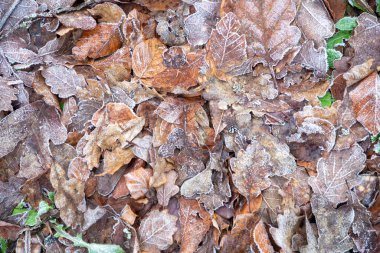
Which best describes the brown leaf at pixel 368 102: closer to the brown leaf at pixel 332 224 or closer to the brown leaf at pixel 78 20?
the brown leaf at pixel 332 224

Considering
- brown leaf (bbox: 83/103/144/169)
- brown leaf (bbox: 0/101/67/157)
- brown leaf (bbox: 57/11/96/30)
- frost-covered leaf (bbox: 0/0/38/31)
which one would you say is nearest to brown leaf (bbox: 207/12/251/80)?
brown leaf (bbox: 83/103/144/169)

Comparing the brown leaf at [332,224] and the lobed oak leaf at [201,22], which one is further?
the lobed oak leaf at [201,22]

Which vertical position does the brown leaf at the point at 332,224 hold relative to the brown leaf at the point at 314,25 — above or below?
below

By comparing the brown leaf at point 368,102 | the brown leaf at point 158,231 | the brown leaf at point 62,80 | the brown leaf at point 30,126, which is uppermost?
the brown leaf at point 368,102

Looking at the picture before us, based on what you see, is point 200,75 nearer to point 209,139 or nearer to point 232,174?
point 209,139

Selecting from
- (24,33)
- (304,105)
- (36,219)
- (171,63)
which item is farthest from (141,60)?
(36,219)

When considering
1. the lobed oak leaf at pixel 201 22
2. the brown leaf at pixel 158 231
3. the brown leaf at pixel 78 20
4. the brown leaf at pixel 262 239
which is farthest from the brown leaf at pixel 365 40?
the brown leaf at pixel 78 20
